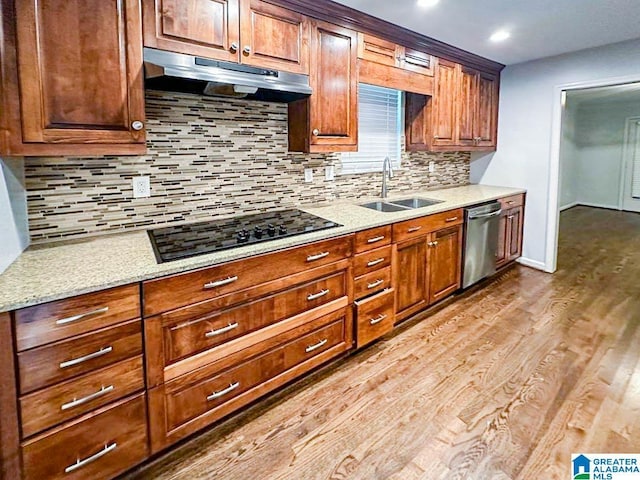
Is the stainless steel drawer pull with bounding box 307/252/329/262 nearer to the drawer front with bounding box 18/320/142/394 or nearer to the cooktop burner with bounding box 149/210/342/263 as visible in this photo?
the cooktop burner with bounding box 149/210/342/263

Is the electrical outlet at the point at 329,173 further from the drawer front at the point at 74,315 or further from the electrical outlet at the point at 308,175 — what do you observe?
the drawer front at the point at 74,315

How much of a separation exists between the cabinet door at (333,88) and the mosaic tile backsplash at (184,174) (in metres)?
0.31

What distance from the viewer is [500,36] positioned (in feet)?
10.6

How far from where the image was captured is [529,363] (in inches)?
98.3

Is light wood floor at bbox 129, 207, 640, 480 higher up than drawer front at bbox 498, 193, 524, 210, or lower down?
lower down

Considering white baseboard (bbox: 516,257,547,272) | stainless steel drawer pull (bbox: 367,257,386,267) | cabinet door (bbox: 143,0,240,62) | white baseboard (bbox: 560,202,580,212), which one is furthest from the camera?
white baseboard (bbox: 560,202,580,212)

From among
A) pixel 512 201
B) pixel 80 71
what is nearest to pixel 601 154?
pixel 512 201

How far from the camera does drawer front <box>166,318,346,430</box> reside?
1.73 m

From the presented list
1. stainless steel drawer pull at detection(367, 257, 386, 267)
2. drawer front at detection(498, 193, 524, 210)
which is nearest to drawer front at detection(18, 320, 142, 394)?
stainless steel drawer pull at detection(367, 257, 386, 267)

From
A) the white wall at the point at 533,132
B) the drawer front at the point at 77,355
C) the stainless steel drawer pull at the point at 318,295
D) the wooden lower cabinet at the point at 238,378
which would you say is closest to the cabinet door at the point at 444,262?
the wooden lower cabinet at the point at 238,378

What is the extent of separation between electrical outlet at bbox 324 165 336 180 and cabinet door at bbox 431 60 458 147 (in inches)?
43.7

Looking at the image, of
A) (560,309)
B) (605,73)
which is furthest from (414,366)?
(605,73)

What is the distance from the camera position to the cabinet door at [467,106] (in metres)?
3.79

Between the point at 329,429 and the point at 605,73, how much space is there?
3991 millimetres
